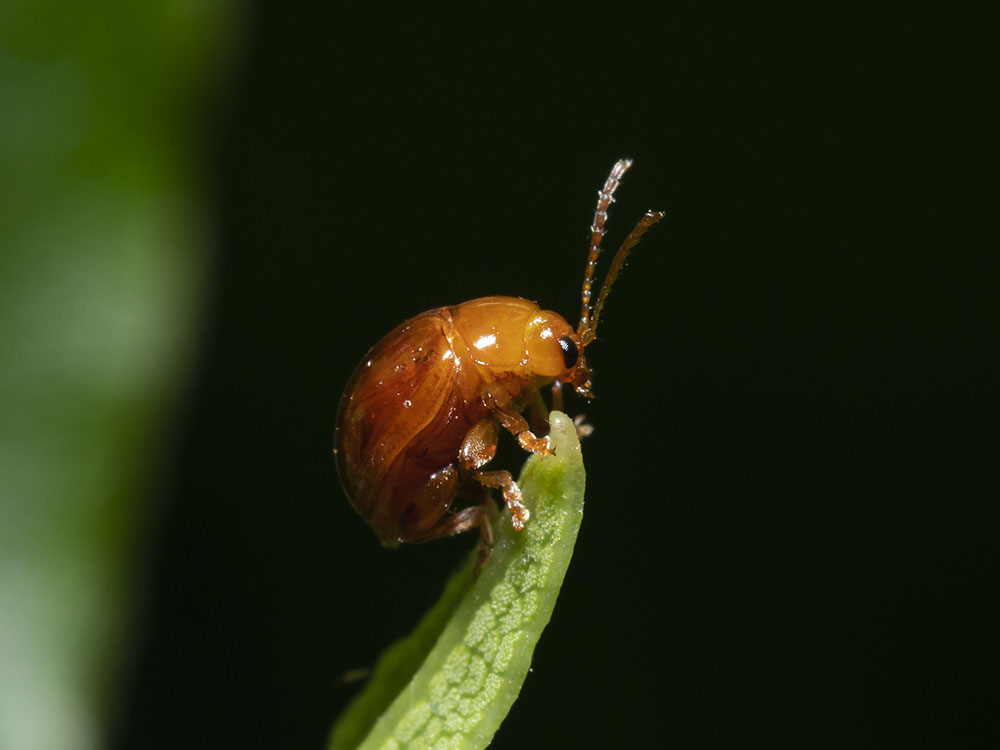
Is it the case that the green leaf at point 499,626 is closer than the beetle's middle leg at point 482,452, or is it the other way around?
the green leaf at point 499,626

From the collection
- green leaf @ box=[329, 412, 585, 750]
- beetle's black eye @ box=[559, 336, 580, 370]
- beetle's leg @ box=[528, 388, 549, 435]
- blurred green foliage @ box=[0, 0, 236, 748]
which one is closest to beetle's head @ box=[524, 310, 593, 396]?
beetle's black eye @ box=[559, 336, 580, 370]

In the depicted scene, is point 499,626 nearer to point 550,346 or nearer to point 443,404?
point 443,404

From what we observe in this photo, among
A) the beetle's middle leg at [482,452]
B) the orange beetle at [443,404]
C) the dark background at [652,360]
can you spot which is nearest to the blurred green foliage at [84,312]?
the dark background at [652,360]

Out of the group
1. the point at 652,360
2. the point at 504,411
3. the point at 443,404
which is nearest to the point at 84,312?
the point at 443,404

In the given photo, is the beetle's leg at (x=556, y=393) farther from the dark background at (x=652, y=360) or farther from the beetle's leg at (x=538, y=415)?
the dark background at (x=652, y=360)

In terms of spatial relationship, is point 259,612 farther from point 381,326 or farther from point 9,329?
point 9,329

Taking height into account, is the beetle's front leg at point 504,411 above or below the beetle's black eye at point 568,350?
below
